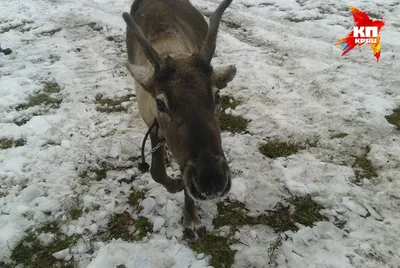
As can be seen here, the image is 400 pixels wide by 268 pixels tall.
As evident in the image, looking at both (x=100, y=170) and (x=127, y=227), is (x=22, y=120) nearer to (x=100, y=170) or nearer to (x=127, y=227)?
(x=100, y=170)

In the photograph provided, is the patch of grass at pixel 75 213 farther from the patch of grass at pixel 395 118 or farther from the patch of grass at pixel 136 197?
the patch of grass at pixel 395 118

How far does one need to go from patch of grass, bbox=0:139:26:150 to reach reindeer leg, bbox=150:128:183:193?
251 centimetres

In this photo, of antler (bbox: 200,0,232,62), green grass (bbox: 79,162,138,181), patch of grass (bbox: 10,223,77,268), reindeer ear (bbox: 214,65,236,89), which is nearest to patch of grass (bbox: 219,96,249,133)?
green grass (bbox: 79,162,138,181)

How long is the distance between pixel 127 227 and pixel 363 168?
9.76 feet

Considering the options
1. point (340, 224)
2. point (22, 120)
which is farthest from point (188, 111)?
point (22, 120)

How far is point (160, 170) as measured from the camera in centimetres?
400

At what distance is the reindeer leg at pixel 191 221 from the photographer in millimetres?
3768

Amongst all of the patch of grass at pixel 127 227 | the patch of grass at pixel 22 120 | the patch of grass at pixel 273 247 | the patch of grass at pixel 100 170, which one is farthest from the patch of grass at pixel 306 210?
the patch of grass at pixel 22 120

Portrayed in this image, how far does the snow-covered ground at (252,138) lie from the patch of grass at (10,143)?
4.5 inches

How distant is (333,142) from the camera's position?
4.90m

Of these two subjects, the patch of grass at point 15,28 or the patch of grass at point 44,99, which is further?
the patch of grass at point 15,28

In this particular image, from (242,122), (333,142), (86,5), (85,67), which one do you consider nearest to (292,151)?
(333,142)

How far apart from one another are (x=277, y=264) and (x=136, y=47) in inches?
129

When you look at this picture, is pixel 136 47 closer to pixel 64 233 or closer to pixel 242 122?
pixel 242 122
